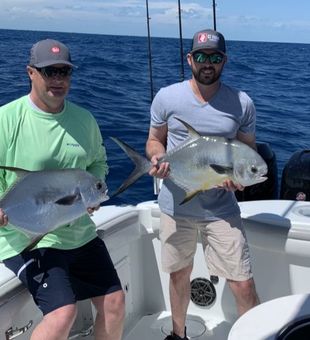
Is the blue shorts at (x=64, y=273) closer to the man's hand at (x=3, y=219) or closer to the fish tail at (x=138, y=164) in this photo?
the man's hand at (x=3, y=219)

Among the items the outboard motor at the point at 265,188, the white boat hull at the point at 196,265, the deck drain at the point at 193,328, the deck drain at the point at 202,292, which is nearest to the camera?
the white boat hull at the point at 196,265

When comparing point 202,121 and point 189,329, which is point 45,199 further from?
point 189,329

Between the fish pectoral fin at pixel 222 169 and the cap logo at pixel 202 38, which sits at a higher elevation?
the cap logo at pixel 202 38

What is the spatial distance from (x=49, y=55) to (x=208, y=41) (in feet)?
2.49

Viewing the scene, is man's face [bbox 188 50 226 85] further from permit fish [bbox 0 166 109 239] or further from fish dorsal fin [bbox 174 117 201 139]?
permit fish [bbox 0 166 109 239]

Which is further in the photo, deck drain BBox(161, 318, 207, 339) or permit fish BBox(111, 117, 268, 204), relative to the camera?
deck drain BBox(161, 318, 207, 339)

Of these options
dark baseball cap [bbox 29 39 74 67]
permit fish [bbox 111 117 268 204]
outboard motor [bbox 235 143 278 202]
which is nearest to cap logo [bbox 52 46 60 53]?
dark baseball cap [bbox 29 39 74 67]

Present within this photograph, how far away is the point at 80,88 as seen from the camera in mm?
13445

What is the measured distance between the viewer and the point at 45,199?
82.0 inches

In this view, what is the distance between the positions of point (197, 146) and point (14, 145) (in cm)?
81

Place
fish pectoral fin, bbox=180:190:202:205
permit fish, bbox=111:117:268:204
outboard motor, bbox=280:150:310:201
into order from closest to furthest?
permit fish, bbox=111:117:268:204
fish pectoral fin, bbox=180:190:202:205
outboard motor, bbox=280:150:310:201

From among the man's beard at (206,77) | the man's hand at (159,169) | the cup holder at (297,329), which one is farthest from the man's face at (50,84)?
the cup holder at (297,329)

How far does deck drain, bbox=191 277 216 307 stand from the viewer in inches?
131

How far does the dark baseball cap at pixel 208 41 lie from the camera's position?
2512 mm
